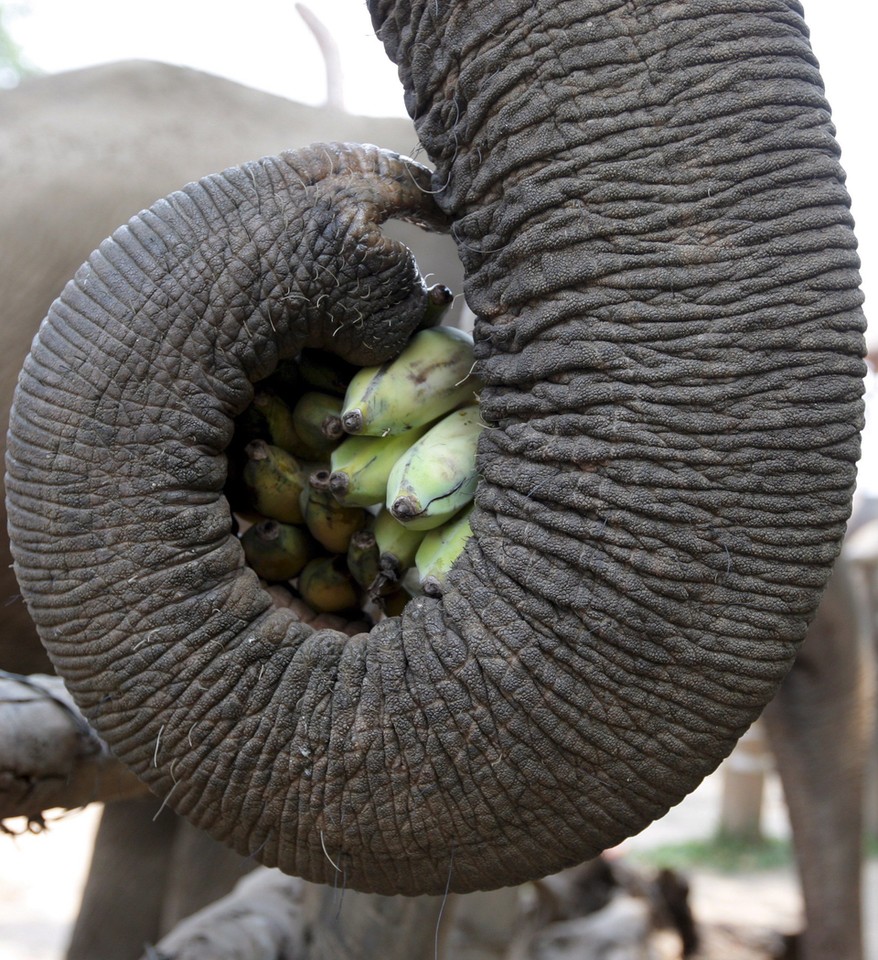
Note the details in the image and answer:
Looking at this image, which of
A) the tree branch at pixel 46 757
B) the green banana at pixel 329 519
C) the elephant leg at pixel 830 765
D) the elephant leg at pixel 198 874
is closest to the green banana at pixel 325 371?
the green banana at pixel 329 519

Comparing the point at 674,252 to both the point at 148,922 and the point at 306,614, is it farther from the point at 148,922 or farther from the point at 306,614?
the point at 148,922

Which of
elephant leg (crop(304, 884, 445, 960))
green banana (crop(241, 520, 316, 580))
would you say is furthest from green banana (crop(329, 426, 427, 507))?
elephant leg (crop(304, 884, 445, 960))

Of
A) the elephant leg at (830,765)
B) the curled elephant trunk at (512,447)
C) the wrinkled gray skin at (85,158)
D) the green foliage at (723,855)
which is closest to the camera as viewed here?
the curled elephant trunk at (512,447)

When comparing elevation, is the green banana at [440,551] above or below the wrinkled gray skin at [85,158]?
below

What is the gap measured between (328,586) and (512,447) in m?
0.32

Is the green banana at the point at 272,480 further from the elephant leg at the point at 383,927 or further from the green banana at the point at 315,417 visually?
the elephant leg at the point at 383,927

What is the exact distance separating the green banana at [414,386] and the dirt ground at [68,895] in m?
4.08

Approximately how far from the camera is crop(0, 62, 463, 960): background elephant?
1.99 m

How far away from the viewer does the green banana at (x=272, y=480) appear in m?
1.32

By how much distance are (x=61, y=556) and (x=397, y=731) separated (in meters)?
0.38

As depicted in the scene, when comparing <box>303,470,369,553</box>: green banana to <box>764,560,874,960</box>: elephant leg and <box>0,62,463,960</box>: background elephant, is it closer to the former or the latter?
<box>0,62,463,960</box>: background elephant

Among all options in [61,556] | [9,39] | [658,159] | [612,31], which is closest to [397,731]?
[61,556]

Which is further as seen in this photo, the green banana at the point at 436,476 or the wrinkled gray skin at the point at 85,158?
the wrinkled gray skin at the point at 85,158

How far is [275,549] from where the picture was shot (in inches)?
53.5
